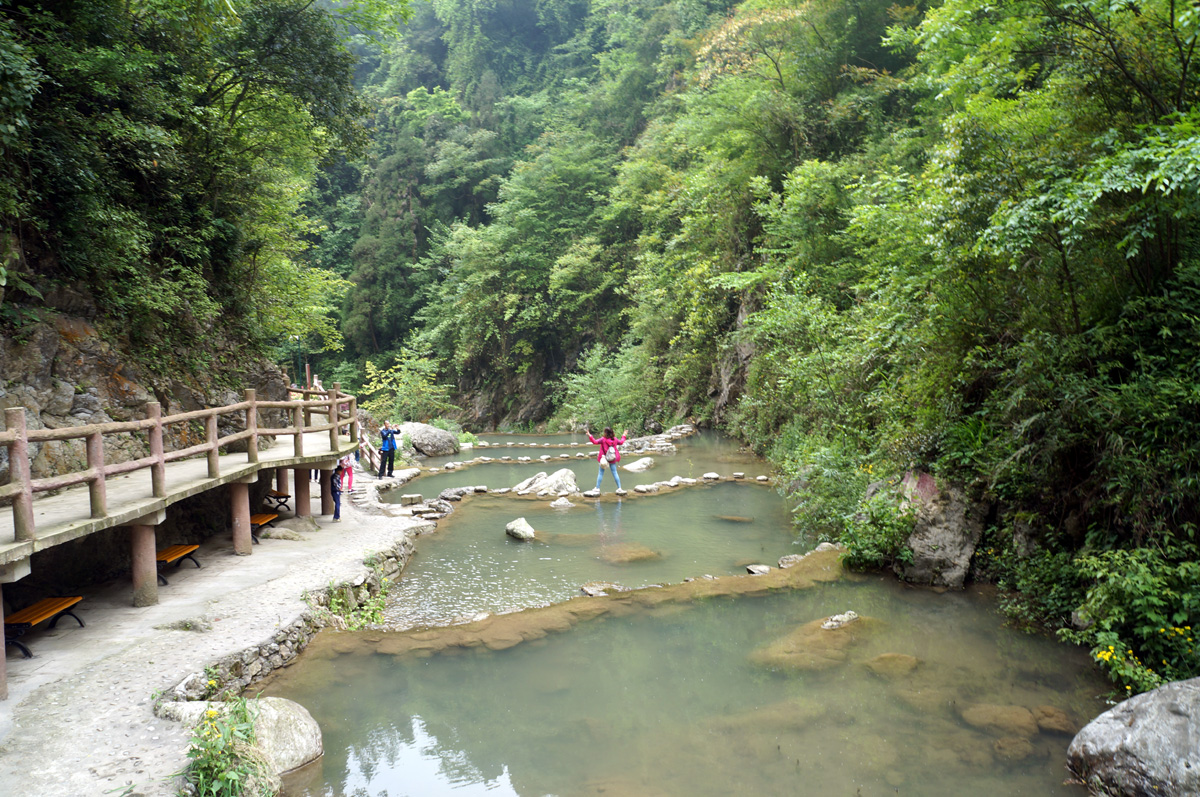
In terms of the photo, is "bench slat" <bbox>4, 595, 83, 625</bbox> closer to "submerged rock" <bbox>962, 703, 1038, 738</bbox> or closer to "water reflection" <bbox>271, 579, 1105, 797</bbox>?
"water reflection" <bbox>271, 579, 1105, 797</bbox>

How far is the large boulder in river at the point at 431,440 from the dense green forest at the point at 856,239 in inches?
180

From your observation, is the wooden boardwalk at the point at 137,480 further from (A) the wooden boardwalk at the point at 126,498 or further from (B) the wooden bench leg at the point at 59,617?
(B) the wooden bench leg at the point at 59,617

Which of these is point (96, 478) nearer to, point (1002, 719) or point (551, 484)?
point (1002, 719)

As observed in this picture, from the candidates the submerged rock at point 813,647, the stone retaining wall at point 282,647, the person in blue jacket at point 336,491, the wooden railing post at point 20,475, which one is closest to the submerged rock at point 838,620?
the submerged rock at point 813,647

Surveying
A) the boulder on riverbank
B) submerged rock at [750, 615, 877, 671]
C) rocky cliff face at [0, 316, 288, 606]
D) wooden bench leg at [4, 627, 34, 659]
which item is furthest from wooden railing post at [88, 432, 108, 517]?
submerged rock at [750, 615, 877, 671]

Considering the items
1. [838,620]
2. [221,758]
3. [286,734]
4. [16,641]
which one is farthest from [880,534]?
[16,641]

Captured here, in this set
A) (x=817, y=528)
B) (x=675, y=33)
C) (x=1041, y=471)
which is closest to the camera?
(x=1041, y=471)

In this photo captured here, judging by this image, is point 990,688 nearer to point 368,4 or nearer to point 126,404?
point 126,404

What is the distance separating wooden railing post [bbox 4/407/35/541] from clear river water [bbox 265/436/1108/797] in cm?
241

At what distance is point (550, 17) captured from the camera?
43500mm

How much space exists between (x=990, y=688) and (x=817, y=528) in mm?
4759

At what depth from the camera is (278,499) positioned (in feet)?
37.8

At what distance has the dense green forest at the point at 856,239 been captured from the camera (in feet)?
19.8

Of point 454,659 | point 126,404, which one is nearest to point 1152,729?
point 454,659
